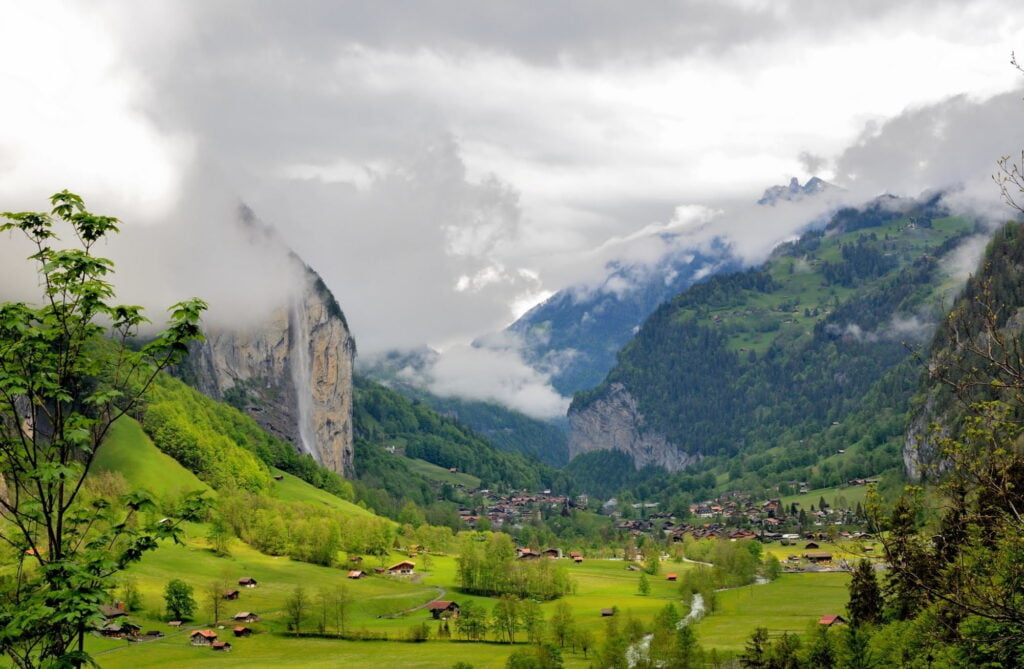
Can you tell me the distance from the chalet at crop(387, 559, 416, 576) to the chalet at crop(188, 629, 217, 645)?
63.4 metres

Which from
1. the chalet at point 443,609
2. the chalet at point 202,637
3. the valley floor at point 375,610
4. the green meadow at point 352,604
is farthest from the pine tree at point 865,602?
the chalet at point 202,637

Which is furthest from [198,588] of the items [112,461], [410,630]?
[112,461]

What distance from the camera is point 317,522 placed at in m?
184

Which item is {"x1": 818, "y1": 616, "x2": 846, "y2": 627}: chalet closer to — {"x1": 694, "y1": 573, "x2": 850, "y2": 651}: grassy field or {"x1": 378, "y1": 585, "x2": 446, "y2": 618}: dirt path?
{"x1": 694, "y1": 573, "x2": 850, "y2": 651}: grassy field

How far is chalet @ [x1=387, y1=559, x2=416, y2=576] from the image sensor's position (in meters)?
177

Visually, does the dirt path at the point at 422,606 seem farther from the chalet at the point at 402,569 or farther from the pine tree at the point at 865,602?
the pine tree at the point at 865,602

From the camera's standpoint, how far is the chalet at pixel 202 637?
11356 cm

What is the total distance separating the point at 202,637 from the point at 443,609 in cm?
4050

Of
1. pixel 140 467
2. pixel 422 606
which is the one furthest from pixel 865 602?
pixel 140 467

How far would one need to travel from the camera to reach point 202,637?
115 metres

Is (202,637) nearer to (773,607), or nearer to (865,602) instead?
(865,602)

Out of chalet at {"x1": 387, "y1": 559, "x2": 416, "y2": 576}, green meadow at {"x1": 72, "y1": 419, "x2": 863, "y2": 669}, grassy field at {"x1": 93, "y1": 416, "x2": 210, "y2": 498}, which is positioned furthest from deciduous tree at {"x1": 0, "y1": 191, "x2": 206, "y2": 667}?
grassy field at {"x1": 93, "y1": 416, "x2": 210, "y2": 498}

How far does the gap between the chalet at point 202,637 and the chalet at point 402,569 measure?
6340 cm

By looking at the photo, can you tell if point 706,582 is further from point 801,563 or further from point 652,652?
point 652,652
